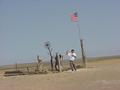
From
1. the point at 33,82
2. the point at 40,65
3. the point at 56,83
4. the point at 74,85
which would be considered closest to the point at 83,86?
the point at 74,85

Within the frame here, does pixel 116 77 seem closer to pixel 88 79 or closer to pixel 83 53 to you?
pixel 88 79

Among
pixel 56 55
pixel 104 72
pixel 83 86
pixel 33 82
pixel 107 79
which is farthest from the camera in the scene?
pixel 56 55

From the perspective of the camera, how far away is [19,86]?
939 inches

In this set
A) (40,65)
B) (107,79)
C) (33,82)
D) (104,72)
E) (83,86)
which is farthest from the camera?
(40,65)

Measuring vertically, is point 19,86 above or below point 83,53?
below

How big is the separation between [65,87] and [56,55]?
11.1 metres

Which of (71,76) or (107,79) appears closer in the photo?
(107,79)

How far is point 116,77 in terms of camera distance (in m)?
24.3

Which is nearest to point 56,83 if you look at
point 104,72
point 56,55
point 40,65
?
point 104,72

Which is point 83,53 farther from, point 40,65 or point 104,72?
point 104,72

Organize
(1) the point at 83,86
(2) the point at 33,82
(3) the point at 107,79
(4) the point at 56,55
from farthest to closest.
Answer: (4) the point at 56,55 → (2) the point at 33,82 → (3) the point at 107,79 → (1) the point at 83,86

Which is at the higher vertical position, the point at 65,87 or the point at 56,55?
the point at 56,55

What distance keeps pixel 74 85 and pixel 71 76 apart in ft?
12.0

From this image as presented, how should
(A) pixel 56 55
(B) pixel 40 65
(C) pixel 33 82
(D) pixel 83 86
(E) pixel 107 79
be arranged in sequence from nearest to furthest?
(D) pixel 83 86 < (E) pixel 107 79 < (C) pixel 33 82 < (A) pixel 56 55 < (B) pixel 40 65
